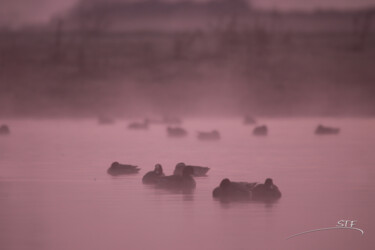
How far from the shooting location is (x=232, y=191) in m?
13.9

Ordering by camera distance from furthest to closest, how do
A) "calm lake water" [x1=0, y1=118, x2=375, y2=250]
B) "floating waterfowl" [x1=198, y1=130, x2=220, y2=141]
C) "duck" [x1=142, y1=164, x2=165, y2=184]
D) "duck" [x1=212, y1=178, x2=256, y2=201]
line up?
1. "floating waterfowl" [x1=198, y1=130, x2=220, y2=141]
2. "duck" [x1=142, y1=164, x2=165, y2=184]
3. "duck" [x1=212, y1=178, x2=256, y2=201]
4. "calm lake water" [x1=0, y1=118, x2=375, y2=250]

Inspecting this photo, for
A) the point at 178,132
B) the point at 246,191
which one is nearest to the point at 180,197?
the point at 246,191

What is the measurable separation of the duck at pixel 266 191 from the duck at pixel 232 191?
11 cm

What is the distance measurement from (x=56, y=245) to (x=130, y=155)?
1088cm

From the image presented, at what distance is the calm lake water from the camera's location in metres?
11.1

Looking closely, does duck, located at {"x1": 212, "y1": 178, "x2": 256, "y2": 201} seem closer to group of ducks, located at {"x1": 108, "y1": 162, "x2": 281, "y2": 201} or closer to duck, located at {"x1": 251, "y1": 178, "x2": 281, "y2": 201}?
group of ducks, located at {"x1": 108, "y1": 162, "x2": 281, "y2": 201}

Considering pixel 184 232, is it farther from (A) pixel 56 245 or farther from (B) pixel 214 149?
(B) pixel 214 149

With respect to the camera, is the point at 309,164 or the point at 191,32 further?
the point at 191,32

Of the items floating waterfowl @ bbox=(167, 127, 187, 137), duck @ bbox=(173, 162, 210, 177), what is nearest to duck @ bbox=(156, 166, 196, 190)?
duck @ bbox=(173, 162, 210, 177)

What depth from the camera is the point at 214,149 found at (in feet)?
76.9

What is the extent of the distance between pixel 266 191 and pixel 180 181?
5.98 feet

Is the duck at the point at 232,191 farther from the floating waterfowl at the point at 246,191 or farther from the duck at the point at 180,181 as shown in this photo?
the duck at the point at 180,181

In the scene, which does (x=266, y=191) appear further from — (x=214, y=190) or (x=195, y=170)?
(x=195, y=170)

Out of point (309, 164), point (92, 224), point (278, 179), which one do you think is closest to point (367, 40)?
point (309, 164)
